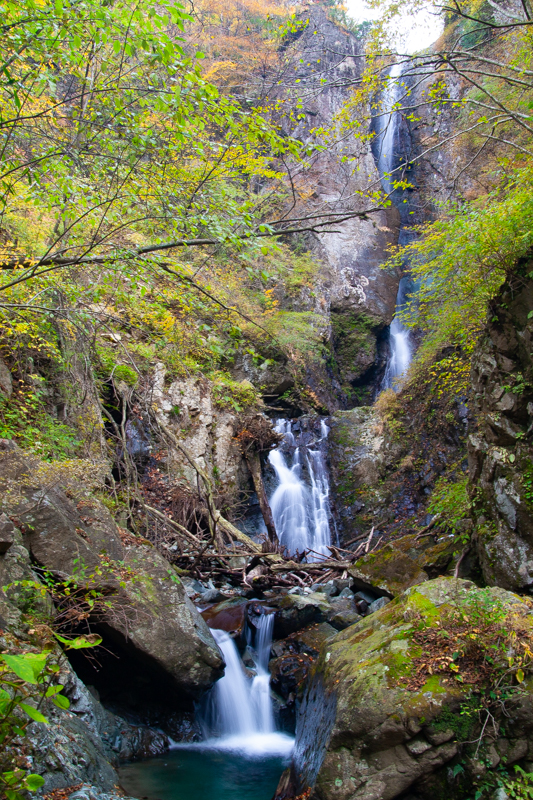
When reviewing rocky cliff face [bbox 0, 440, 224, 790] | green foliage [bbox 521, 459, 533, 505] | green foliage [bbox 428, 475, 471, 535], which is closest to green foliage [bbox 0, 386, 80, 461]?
rocky cliff face [bbox 0, 440, 224, 790]

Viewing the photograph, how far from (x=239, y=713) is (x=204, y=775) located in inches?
46.9

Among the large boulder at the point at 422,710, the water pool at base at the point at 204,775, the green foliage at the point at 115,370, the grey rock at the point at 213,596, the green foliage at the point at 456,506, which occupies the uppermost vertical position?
the green foliage at the point at 115,370

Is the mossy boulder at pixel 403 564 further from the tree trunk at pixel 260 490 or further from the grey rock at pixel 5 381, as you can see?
the grey rock at pixel 5 381

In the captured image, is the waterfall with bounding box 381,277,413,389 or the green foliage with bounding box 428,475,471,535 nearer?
the green foliage with bounding box 428,475,471,535

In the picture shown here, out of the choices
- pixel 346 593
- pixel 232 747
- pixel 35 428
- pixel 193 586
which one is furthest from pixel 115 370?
pixel 232 747

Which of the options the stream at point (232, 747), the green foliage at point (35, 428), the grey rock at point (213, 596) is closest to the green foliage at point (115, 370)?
the green foliage at point (35, 428)

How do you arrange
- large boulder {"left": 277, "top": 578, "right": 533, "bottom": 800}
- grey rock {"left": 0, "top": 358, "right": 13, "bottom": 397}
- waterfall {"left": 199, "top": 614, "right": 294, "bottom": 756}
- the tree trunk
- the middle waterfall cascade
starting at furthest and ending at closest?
the middle waterfall cascade
the tree trunk
grey rock {"left": 0, "top": 358, "right": 13, "bottom": 397}
waterfall {"left": 199, "top": 614, "right": 294, "bottom": 756}
large boulder {"left": 277, "top": 578, "right": 533, "bottom": 800}

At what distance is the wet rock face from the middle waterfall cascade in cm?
662

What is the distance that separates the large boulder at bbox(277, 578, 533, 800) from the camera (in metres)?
3.04

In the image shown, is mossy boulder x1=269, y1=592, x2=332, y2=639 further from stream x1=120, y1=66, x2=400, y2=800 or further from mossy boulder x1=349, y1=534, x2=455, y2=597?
mossy boulder x1=349, y1=534, x2=455, y2=597

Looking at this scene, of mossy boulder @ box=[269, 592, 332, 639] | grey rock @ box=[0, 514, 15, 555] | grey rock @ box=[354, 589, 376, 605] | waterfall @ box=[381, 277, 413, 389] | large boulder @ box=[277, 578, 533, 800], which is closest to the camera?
large boulder @ box=[277, 578, 533, 800]

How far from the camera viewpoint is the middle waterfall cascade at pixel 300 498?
12.5 meters

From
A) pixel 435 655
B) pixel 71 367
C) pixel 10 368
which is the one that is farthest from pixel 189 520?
pixel 435 655

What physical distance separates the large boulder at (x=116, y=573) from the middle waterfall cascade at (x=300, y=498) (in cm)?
610
